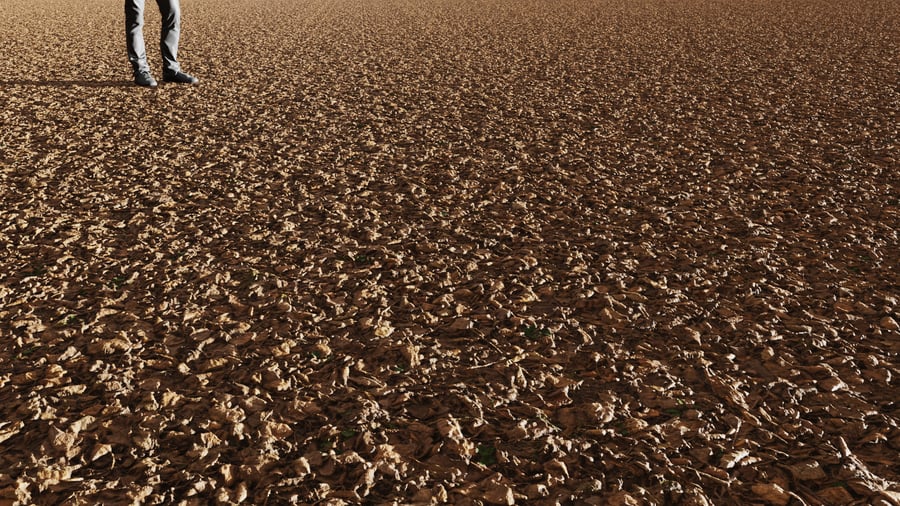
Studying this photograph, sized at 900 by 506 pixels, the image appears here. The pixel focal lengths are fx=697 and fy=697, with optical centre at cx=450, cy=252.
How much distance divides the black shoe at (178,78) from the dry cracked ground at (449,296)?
0.70 ft

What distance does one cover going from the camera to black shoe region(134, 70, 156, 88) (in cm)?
654

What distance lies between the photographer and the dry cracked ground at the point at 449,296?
2.10 meters

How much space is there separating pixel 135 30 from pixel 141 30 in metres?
0.07

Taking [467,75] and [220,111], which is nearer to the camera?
[220,111]

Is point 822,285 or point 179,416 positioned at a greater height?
point 822,285

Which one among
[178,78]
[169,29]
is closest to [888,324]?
[169,29]

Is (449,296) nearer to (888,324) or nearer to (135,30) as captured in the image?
(888,324)

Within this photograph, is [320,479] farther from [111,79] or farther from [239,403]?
[111,79]

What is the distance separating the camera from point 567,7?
13.3 meters

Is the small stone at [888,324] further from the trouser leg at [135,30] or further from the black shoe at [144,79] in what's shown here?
the black shoe at [144,79]

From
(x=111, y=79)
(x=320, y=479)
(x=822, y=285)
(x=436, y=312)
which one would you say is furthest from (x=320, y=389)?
(x=111, y=79)

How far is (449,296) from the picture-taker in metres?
3.03

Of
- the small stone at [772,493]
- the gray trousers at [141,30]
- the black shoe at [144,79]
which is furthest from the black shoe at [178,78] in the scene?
the small stone at [772,493]

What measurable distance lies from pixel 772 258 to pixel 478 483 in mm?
2086
